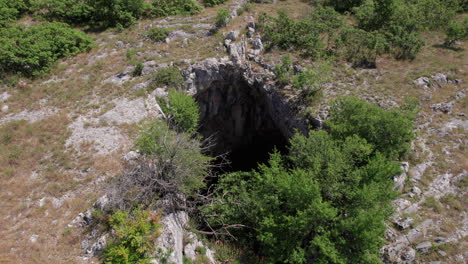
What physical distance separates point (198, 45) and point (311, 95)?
11.6 meters

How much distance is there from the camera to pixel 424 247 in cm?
1308

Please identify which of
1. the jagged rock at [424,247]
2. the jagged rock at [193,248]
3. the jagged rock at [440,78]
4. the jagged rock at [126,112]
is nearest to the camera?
the jagged rock at [193,248]

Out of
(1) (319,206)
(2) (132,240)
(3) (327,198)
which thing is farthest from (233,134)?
(2) (132,240)

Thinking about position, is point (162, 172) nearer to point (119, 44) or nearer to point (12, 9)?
point (119, 44)

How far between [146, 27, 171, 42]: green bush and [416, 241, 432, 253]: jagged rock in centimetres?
2484

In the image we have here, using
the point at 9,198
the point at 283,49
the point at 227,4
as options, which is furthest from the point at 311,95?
the point at 9,198

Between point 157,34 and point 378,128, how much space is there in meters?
20.9

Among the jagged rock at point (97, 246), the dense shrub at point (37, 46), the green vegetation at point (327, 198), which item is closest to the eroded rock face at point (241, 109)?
the green vegetation at point (327, 198)

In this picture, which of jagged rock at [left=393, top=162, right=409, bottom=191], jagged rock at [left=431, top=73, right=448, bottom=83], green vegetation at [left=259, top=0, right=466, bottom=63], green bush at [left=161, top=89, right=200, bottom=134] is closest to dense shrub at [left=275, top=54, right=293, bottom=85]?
green vegetation at [left=259, top=0, right=466, bottom=63]

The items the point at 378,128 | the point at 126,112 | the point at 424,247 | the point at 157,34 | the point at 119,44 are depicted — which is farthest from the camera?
the point at 157,34

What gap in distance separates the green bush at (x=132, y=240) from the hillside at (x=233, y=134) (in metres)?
0.12

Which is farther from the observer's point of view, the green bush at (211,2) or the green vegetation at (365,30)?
the green bush at (211,2)

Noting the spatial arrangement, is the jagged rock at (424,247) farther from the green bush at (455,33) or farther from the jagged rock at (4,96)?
the jagged rock at (4,96)

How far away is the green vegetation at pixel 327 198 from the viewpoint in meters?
11.6
